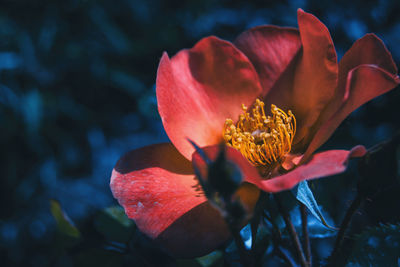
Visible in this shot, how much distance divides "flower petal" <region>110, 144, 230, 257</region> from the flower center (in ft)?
0.53

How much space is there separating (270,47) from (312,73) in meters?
0.11

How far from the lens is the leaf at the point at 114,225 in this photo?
0.73 metres

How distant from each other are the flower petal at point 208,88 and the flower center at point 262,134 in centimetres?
3

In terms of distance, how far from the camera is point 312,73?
2.31 feet

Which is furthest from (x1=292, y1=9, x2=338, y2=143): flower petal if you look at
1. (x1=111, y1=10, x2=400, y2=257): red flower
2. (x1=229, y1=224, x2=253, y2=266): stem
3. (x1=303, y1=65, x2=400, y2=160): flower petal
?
(x1=229, y1=224, x2=253, y2=266): stem

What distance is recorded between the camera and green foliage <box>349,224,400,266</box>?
1.72 feet

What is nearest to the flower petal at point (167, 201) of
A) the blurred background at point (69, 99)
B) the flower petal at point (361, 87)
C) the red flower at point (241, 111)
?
the red flower at point (241, 111)

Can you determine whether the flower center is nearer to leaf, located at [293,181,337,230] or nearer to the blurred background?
leaf, located at [293,181,337,230]

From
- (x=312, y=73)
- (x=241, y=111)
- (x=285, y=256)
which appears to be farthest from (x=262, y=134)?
(x=285, y=256)

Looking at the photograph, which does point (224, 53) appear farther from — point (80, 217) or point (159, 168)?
point (80, 217)

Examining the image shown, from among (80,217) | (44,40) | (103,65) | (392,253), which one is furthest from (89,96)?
(392,253)

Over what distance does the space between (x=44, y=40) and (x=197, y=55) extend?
4.92ft

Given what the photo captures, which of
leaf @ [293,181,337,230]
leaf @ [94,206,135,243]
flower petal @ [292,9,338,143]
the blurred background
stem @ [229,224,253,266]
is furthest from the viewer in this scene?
the blurred background

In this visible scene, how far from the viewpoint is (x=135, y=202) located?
60cm
